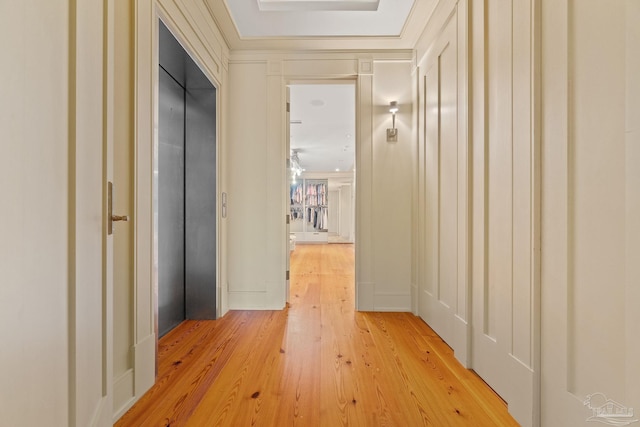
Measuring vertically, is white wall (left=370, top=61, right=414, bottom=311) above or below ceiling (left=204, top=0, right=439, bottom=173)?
below

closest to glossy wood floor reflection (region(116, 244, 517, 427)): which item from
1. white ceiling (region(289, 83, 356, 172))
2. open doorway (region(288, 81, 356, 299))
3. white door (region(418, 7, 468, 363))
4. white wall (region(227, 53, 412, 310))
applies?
white door (region(418, 7, 468, 363))

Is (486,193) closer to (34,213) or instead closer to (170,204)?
(34,213)

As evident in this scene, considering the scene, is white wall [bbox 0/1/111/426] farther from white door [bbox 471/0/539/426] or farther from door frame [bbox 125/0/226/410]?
Answer: white door [bbox 471/0/539/426]

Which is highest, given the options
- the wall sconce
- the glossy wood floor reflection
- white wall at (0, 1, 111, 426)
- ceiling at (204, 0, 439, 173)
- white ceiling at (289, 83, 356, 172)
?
ceiling at (204, 0, 439, 173)

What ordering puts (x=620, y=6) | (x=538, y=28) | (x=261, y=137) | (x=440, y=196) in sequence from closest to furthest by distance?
(x=620, y=6)
(x=538, y=28)
(x=440, y=196)
(x=261, y=137)

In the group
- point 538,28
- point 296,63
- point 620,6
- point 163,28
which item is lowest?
point 620,6

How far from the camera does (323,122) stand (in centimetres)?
522

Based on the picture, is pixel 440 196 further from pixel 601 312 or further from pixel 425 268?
pixel 601 312

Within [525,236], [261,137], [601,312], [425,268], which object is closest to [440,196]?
[425,268]

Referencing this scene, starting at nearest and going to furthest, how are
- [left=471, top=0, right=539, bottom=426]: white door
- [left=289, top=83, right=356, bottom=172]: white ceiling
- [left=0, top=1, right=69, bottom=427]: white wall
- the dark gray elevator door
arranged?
[left=0, top=1, right=69, bottom=427]: white wall, [left=471, top=0, right=539, bottom=426]: white door, the dark gray elevator door, [left=289, top=83, right=356, bottom=172]: white ceiling

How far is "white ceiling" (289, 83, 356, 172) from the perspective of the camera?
12.9 feet

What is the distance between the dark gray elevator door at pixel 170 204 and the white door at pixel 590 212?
2.53 m

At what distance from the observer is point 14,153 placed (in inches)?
20.8

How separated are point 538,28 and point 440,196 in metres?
1.24
